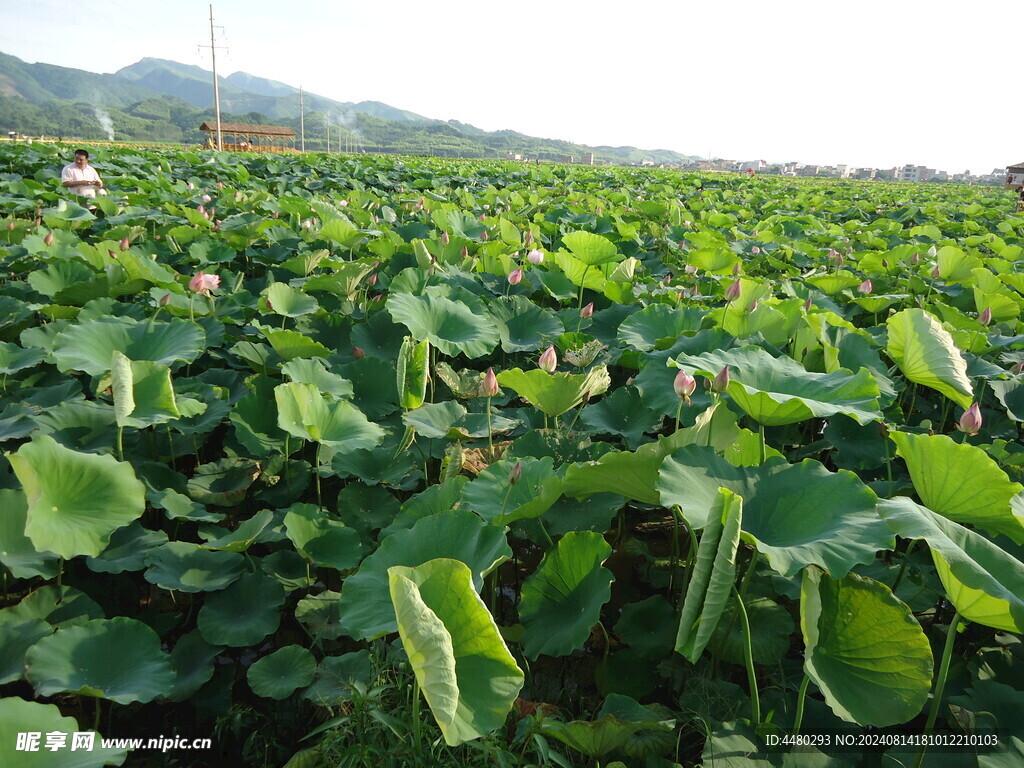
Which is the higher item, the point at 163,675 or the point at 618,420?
the point at 618,420

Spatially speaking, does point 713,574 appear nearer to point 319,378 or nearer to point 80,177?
point 319,378

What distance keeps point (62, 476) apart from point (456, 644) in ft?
3.15

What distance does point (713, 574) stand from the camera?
927 mm

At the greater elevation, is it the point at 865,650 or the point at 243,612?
the point at 865,650

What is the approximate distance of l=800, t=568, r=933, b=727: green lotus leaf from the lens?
0.95 metres

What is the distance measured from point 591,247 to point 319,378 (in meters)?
1.59

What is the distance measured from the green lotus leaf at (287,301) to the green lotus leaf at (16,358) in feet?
2.41

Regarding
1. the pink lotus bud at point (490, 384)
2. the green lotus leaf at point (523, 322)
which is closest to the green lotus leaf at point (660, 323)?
the green lotus leaf at point (523, 322)

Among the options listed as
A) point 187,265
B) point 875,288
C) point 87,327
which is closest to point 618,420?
point 87,327

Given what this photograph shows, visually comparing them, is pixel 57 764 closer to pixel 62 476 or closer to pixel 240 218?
A: pixel 62 476

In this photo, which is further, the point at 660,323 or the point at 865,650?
the point at 660,323

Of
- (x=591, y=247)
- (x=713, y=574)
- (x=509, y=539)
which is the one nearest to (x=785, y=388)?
(x=713, y=574)

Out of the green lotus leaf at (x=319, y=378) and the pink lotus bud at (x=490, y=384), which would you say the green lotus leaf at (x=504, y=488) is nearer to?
the pink lotus bud at (x=490, y=384)

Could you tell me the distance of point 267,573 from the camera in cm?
156
